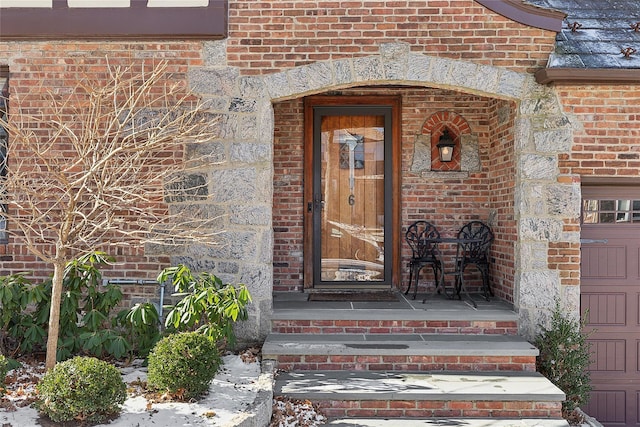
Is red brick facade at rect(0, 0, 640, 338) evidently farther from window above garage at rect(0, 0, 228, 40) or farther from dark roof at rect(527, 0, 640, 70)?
dark roof at rect(527, 0, 640, 70)

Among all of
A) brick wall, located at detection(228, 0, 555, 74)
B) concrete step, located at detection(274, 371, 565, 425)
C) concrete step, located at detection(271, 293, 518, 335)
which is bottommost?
concrete step, located at detection(274, 371, 565, 425)

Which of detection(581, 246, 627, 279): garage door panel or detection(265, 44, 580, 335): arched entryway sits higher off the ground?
detection(265, 44, 580, 335): arched entryway

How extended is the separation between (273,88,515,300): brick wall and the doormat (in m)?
0.39

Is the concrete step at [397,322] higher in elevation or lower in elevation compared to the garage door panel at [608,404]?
higher

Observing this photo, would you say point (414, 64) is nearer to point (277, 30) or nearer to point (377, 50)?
point (377, 50)

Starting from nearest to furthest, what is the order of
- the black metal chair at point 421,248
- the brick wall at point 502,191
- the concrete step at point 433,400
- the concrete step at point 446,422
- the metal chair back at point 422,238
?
the concrete step at point 446,422, the concrete step at point 433,400, the brick wall at point 502,191, the black metal chair at point 421,248, the metal chair back at point 422,238

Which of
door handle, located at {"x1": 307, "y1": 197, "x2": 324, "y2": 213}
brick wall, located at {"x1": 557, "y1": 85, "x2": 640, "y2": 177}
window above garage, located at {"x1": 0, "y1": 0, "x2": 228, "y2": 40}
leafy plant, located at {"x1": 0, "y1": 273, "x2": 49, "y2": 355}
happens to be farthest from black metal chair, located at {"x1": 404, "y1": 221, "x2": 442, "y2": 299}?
leafy plant, located at {"x1": 0, "y1": 273, "x2": 49, "y2": 355}

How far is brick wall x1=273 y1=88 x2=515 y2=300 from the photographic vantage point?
662 centimetres

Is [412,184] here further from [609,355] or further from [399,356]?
[609,355]

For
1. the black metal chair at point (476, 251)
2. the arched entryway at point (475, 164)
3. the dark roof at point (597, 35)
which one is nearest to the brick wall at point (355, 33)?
the arched entryway at point (475, 164)

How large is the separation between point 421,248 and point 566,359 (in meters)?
2.06

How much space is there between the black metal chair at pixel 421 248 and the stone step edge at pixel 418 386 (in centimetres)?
158

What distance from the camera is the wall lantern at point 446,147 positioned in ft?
21.6

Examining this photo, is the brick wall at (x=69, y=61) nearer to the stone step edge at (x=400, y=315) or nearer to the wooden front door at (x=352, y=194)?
the stone step edge at (x=400, y=315)
